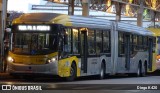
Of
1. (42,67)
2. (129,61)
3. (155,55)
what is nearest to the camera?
(42,67)

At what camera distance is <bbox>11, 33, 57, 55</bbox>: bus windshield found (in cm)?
2223

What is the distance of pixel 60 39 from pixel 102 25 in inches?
224

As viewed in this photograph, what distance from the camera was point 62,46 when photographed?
2262 centimetres

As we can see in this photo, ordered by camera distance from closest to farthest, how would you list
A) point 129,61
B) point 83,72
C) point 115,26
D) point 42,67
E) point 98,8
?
point 42,67, point 83,72, point 115,26, point 129,61, point 98,8

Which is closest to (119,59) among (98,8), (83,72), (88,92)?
(83,72)

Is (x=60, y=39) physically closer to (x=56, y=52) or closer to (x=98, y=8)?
(x=56, y=52)

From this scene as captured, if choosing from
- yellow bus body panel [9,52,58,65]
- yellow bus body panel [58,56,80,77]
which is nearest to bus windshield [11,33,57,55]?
yellow bus body panel [9,52,58,65]

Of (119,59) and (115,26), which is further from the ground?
→ (115,26)

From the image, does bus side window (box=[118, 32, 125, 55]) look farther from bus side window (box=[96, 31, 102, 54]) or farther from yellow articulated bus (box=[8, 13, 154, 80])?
bus side window (box=[96, 31, 102, 54])

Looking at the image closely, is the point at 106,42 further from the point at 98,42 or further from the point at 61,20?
the point at 61,20

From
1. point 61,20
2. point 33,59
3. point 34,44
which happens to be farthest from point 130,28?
point 33,59

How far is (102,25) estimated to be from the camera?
1089 inches

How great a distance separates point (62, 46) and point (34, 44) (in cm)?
124

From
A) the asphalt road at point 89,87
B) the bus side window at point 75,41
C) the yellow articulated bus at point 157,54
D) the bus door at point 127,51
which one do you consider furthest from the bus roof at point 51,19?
the yellow articulated bus at point 157,54
